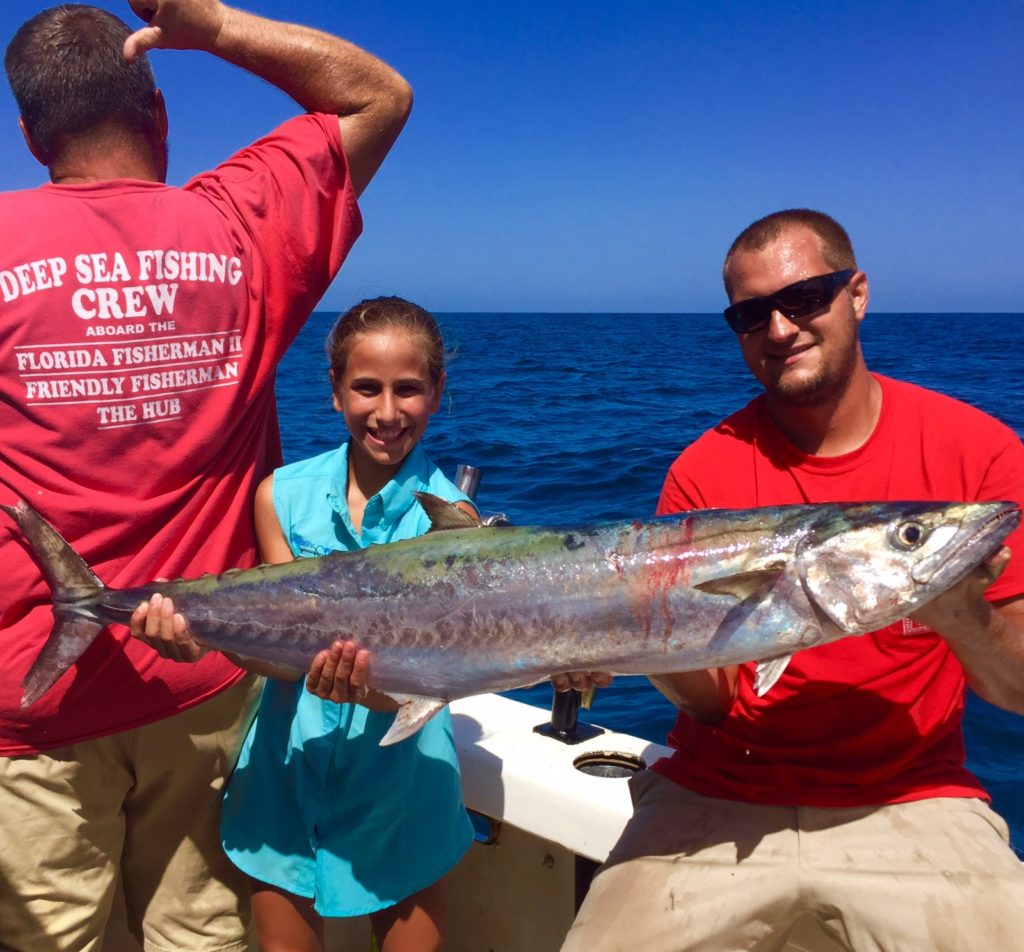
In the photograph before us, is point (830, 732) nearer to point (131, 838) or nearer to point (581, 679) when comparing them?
point (581, 679)

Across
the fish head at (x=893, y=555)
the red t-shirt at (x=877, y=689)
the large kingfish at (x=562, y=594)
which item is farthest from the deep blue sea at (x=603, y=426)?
the large kingfish at (x=562, y=594)

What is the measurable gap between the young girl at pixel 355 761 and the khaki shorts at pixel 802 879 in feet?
1.80

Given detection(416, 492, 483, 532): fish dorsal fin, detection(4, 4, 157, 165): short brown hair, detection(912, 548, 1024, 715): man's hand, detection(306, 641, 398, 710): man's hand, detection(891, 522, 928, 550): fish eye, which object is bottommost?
detection(306, 641, 398, 710): man's hand

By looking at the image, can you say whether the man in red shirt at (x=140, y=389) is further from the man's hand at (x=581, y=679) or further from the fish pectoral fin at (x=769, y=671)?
the fish pectoral fin at (x=769, y=671)

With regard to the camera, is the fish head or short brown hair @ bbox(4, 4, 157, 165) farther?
short brown hair @ bbox(4, 4, 157, 165)

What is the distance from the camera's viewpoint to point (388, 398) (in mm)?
3105

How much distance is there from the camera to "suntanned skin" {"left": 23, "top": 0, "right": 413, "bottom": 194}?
2.79 meters

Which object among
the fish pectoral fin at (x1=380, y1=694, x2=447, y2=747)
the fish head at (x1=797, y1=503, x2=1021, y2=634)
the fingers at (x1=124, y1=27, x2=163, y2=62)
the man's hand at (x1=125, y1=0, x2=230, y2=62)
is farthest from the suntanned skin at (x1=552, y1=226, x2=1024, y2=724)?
the fingers at (x1=124, y1=27, x2=163, y2=62)

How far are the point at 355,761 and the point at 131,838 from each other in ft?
2.45

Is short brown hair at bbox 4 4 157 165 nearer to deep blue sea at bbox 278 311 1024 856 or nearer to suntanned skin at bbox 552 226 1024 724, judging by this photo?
deep blue sea at bbox 278 311 1024 856

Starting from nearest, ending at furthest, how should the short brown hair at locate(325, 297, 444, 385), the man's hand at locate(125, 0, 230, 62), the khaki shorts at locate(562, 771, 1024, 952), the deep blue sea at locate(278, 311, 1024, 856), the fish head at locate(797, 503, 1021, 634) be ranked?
the fish head at locate(797, 503, 1021, 634) → the khaki shorts at locate(562, 771, 1024, 952) → the man's hand at locate(125, 0, 230, 62) → the short brown hair at locate(325, 297, 444, 385) → the deep blue sea at locate(278, 311, 1024, 856)

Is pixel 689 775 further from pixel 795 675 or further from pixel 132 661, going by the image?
pixel 132 661

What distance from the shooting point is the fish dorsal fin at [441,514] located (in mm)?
2922

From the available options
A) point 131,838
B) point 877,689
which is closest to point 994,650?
point 877,689
